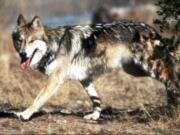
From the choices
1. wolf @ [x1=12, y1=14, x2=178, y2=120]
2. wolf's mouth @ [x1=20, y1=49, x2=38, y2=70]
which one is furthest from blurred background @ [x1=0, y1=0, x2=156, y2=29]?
wolf's mouth @ [x1=20, y1=49, x2=38, y2=70]

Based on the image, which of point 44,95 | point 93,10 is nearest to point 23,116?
point 44,95

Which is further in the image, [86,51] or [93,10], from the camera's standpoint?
[93,10]

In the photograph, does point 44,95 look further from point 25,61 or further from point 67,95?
point 67,95

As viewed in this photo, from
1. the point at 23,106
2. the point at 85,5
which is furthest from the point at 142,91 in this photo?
the point at 85,5

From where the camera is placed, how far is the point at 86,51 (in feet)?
26.9

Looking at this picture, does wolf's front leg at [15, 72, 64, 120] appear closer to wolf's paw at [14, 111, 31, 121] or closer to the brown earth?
wolf's paw at [14, 111, 31, 121]

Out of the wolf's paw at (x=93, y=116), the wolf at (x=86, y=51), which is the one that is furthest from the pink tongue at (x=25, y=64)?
the wolf's paw at (x=93, y=116)

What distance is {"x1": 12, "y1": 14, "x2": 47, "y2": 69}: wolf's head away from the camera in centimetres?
769

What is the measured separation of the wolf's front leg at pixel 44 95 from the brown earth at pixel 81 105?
11 centimetres

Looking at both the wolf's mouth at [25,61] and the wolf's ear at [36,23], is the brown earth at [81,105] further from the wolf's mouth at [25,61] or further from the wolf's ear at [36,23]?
the wolf's ear at [36,23]

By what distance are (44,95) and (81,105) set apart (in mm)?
2344

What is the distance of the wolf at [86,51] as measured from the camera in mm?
7785

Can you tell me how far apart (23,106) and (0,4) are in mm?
6663

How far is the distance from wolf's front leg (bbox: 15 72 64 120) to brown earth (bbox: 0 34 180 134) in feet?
0.36
